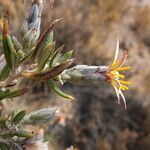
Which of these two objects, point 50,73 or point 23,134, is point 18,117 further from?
point 50,73

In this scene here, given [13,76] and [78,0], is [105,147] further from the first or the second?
[13,76]

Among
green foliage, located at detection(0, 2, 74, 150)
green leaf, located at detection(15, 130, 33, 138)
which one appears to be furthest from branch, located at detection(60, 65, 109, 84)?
green leaf, located at detection(15, 130, 33, 138)

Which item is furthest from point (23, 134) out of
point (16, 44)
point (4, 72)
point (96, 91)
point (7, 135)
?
point (96, 91)

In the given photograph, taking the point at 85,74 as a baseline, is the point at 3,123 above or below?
below

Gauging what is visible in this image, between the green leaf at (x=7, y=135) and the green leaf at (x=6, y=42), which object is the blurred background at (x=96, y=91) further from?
the green leaf at (x=6, y=42)

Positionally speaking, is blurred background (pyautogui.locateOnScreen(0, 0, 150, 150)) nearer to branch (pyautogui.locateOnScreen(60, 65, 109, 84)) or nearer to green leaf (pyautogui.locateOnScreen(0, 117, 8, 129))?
green leaf (pyautogui.locateOnScreen(0, 117, 8, 129))
